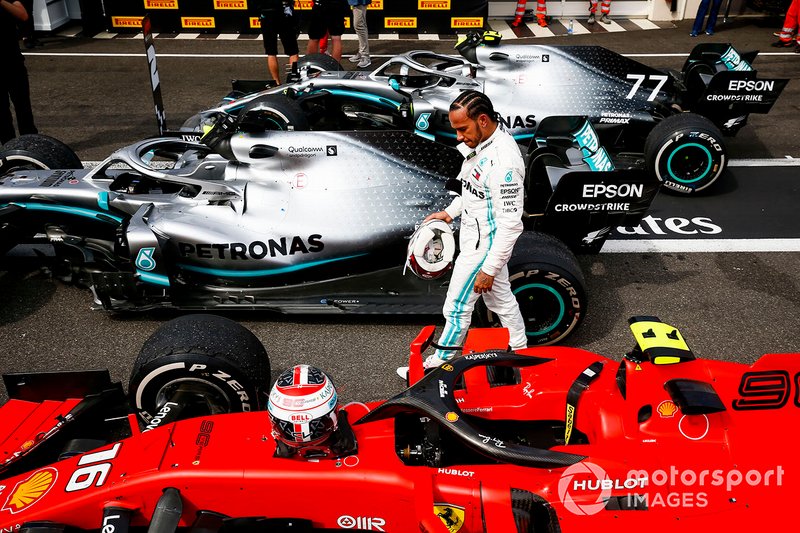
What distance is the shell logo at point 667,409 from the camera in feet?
10.8

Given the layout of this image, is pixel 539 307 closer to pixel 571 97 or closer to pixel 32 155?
pixel 571 97

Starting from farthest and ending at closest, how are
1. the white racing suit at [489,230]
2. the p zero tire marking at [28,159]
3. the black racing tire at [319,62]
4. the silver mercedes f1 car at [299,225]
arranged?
the black racing tire at [319,62], the p zero tire marking at [28,159], the silver mercedes f1 car at [299,225], the white racing suit at [489,230]

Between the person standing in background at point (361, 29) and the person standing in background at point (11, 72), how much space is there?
17.8 ft

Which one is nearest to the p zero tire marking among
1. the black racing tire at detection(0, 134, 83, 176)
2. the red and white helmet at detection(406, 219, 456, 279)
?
the black racing tire at detection(0, 134, 83, 176)

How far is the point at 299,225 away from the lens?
17.2 feet

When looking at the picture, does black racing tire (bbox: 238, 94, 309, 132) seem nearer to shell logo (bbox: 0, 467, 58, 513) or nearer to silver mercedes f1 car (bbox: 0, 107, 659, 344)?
silver mercedes f1 car (bbox: 0, 107, 659, 344)

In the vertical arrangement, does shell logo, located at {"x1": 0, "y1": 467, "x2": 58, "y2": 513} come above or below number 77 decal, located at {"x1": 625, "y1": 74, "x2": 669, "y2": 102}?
below

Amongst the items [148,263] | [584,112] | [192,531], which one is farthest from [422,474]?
Answer: [584,112]

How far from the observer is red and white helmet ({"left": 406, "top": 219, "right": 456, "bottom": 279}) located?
4797 millimetres

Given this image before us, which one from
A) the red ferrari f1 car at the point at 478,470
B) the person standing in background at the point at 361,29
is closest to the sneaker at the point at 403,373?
A: the red ferrari f1 car at the point at 478,470

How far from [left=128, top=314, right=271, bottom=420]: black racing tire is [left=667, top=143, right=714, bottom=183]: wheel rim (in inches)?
203

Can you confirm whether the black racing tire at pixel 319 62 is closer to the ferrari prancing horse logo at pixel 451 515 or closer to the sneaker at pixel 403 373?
the sneaker at pixel 403 373

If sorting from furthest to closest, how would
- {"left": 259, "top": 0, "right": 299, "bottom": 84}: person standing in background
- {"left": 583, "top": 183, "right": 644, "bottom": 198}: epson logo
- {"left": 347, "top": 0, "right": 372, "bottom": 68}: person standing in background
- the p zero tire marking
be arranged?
{"left": 347, "top": 0, "right": 372, "bottom": 68}: person standing in background
{"left": 259, "top": 0, "right": 299, "bottom": 84}: person standing in background
the p zero tire marking
{"left": 583, "top": 183, "right": 644, "bottom": 198}: epson logo

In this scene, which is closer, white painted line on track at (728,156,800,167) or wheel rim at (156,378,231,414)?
wheel rim at (156,378,231,414)
